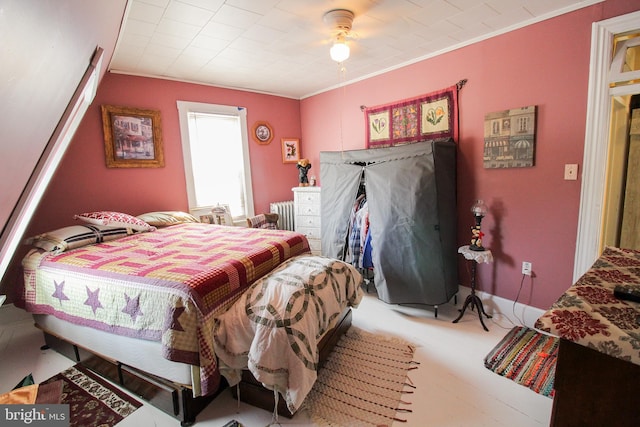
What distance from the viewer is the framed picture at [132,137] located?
2971 mm

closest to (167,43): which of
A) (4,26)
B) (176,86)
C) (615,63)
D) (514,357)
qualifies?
(176,86)

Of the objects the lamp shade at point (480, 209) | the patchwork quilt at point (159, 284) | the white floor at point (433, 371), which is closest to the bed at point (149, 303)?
the patchwork quilt at point (159, 284)

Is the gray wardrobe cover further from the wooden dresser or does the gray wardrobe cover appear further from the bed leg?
the bed leg

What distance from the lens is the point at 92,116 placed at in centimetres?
286

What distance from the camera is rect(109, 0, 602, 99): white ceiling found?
1.95 meters

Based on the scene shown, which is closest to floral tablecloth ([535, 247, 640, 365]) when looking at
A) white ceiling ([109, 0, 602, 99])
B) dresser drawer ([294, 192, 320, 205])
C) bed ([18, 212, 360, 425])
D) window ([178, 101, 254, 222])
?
bed ([18, 212, 360, 425])

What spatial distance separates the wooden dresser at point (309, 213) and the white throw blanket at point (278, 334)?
6.51 ft

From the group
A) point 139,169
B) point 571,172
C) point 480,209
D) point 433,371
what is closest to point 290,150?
point 139,169

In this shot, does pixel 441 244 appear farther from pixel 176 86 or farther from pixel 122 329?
pixel 176 86

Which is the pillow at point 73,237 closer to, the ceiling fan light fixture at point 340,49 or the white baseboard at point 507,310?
the ceiling fan light fixture at point 340,49

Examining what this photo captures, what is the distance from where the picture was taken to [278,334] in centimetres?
146

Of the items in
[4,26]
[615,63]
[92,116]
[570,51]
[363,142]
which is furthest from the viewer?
[363,142]

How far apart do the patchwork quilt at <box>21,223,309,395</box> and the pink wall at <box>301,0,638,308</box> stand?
6.02ft

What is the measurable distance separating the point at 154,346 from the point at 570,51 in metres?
3.40
